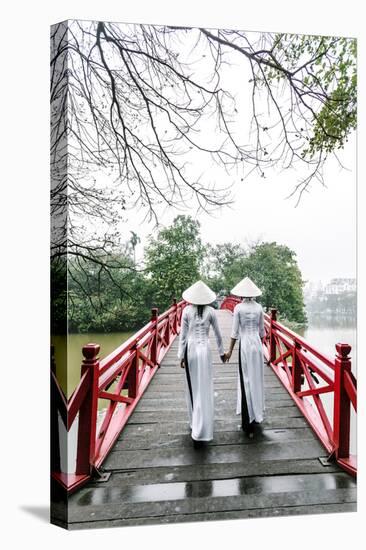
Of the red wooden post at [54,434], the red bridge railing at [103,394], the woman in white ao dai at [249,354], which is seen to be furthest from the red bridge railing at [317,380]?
the red wooden post at [54,434]

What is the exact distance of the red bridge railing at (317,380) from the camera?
347cm

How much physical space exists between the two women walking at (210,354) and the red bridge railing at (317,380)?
130mm

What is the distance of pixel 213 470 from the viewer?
328 cm

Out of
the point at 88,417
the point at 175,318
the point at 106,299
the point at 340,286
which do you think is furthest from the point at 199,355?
the point at 340,286

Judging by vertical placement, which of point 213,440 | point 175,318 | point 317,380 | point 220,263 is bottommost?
point 213,440

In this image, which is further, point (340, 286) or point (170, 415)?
point (340, 286)

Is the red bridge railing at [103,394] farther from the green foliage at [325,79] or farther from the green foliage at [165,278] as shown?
the green foliage at [325,79]

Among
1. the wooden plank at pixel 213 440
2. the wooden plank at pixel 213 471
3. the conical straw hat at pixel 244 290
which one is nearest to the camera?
the wooden plank at pixel 213 471

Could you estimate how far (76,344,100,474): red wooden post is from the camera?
310 centimetres

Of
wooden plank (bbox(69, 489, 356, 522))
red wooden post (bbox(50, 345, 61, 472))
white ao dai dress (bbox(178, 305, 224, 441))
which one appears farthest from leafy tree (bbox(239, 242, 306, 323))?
red wooden post (bbox(50, 345, 61, 472))

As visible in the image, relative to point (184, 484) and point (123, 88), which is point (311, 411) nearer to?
point (184, 484)

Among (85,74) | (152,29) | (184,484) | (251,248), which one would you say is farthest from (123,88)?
(184,484)

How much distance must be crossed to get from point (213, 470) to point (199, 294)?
129 centimetres

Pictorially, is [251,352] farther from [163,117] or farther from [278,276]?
[163,117]
